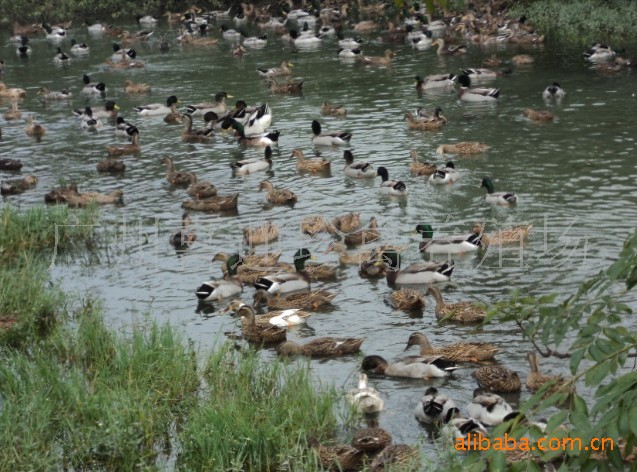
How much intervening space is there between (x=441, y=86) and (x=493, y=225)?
10.7 m

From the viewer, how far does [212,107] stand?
25.1 m

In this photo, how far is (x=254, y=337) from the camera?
12766mm

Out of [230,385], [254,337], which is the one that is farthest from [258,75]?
[230,385]

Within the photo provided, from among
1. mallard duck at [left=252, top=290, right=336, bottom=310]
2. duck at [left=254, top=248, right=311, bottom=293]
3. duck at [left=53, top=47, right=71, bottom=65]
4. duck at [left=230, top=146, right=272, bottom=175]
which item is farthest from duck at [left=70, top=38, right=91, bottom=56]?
mallard duck at [left=252, top=290, right=336, bottom=310]

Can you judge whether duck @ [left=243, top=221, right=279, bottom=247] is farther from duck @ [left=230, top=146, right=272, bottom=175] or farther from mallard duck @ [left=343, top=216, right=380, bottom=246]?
duck @ [left=230, top=146, right=272, bottom=175]

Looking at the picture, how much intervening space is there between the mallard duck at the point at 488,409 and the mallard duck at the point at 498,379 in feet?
1.58

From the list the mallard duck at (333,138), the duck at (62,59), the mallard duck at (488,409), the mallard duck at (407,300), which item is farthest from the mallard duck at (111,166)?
the duck at (62,59)

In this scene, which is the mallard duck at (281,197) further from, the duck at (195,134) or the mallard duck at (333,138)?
the duck at (195,134)

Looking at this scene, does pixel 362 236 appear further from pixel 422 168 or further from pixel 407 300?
pixel 422 168

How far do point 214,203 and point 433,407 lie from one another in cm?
865

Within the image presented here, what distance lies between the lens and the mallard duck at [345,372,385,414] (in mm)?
10188

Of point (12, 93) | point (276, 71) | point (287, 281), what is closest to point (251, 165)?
point (287, 281)

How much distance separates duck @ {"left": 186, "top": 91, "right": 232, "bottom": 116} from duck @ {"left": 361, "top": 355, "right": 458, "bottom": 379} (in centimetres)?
1418

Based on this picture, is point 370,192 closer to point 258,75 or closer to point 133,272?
point 133,272
